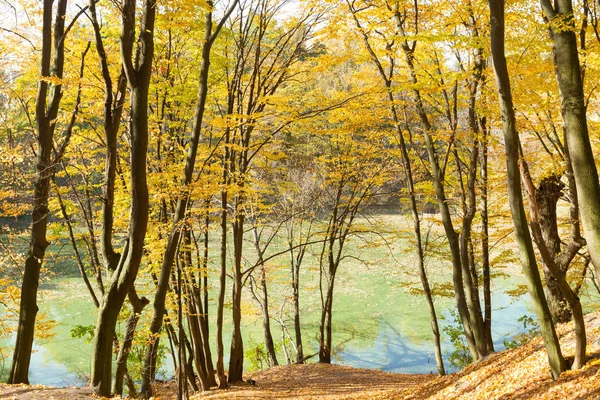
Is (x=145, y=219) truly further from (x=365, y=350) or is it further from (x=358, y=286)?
(x=358, y=286)

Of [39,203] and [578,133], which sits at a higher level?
[578,133]

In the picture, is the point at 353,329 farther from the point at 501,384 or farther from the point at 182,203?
the point at 501,384

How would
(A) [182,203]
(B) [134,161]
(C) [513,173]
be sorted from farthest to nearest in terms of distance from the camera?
(A) [182,203] → (B) [134,161] → (C) [513,173]

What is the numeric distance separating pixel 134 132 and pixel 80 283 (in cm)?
1953

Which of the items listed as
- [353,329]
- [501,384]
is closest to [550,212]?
[501,384]

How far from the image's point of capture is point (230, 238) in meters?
25.7

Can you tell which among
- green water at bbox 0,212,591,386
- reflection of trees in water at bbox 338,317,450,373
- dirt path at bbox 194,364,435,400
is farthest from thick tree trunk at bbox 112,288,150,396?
reflection of trees in water at bbox 338,317,450,373

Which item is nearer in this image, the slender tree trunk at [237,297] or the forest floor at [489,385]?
the forest floor at [489,385]

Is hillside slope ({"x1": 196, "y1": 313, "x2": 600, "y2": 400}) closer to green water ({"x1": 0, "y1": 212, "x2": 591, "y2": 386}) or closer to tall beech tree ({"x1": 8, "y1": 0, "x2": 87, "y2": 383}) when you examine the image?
tall beech tree ({"x1": 8, "y1": 0, "x2": 87, "y2": 383})

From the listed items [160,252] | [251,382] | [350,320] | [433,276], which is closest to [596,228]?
[160,252]

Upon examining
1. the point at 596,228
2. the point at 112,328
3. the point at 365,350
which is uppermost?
the point at 596,228

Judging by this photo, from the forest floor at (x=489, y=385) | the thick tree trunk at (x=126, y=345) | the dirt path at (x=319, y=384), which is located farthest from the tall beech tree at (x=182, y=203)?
the dirt path at (x=319, y=384)

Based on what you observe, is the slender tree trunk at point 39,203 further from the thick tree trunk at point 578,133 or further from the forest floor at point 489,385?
the thick tree trunk at point 578,133

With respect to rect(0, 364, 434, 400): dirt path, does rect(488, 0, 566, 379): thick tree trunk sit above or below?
above
